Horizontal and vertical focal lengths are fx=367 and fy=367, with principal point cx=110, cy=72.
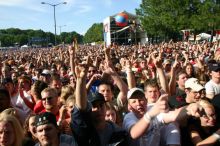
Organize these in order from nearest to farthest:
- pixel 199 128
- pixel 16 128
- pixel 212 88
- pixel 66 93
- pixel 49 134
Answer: pixel 49 134 → pixel 16 128 → pixel 199 128 → pixel 66 93 → pixel 212 88

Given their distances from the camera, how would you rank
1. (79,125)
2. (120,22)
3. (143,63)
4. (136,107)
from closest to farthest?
1. (79,125)
2. (136,107)
3. (143,63)
4. (120,22)

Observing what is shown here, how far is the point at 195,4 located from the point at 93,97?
189 feet

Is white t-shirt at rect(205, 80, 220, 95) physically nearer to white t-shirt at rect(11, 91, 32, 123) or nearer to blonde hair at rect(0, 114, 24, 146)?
white t-shirt at rect(11, 91, 32, 123)

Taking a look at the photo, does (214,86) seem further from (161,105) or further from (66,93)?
(161,105)

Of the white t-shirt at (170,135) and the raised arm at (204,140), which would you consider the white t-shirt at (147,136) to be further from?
the raised arm at (204,140)

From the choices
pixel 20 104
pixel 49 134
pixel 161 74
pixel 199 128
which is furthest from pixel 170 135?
pixel 20 104

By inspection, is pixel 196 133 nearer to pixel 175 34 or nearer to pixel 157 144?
pixel 157 144

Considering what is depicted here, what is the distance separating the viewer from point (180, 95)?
19.6 feet

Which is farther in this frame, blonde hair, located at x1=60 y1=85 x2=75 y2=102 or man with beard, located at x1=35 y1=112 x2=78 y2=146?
blonde hair, located at x1=60 y1=85 x2=75 y2=102

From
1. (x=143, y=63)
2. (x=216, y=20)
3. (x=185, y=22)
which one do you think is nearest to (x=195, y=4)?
(x=185, y=22)

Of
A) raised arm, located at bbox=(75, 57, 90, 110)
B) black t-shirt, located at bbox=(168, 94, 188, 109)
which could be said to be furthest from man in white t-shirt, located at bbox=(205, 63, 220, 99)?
raised arm, located at bbox=(75, 57, 90, 110)

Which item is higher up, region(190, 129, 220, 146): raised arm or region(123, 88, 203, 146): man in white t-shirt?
region(123, 88, 203, 146): man in white t-shirt

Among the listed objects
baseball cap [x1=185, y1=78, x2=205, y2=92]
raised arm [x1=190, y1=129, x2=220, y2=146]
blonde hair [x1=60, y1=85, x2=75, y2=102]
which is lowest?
raised arm [x1=190, y1=129, x2=220, y2=146]

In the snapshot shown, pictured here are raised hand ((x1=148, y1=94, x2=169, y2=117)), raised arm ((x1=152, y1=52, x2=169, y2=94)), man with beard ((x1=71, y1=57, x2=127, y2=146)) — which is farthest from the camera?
raised arm ((x1=152, y1=52, x2=169, y2=94))
